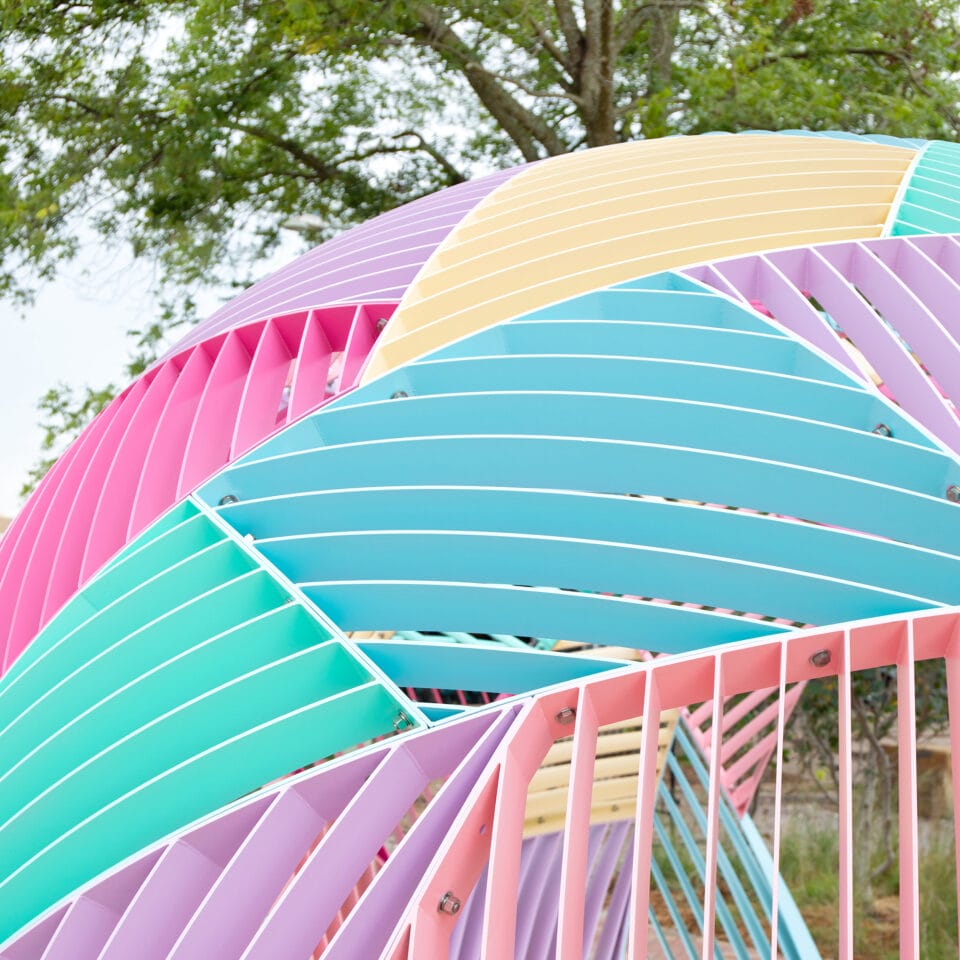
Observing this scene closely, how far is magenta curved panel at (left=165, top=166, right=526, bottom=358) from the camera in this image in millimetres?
3753

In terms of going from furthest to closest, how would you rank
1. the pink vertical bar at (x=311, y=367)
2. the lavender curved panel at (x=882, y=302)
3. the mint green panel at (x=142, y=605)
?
1. the pink vertical bar at (x=311, y=367)
2. the lavender curved panel at (x=882, y=302)
3. the mint green panel at (x=142, y=605)

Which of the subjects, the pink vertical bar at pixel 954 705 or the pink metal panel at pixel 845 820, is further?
the pink vertical bar at pixel 954 705

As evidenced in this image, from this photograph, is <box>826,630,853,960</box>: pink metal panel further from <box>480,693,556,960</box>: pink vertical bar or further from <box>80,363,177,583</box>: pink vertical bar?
<box>80,363,177,583</box>: pink vertical bar

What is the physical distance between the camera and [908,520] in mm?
2525

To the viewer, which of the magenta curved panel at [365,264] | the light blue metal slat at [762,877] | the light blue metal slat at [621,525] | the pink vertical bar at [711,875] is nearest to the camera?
the pink vertical bar at [711,875]

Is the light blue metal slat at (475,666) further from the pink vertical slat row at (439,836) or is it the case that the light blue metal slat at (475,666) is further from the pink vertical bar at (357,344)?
the pink vertical bar at (357,344)

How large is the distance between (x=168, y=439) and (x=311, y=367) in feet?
1.47

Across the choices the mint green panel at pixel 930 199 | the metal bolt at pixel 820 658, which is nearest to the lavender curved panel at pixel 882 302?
the mint green panel at pixel 930 199

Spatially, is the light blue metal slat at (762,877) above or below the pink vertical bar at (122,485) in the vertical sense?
below

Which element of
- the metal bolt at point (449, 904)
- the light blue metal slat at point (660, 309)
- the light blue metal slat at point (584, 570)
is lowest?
the metal bolt at point (449, 904)

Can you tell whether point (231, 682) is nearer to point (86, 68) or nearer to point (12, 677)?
point (12, 677)

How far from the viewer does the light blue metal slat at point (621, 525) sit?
94.7 inches

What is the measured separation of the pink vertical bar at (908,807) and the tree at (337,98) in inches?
255

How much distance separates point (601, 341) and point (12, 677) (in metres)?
1.58
